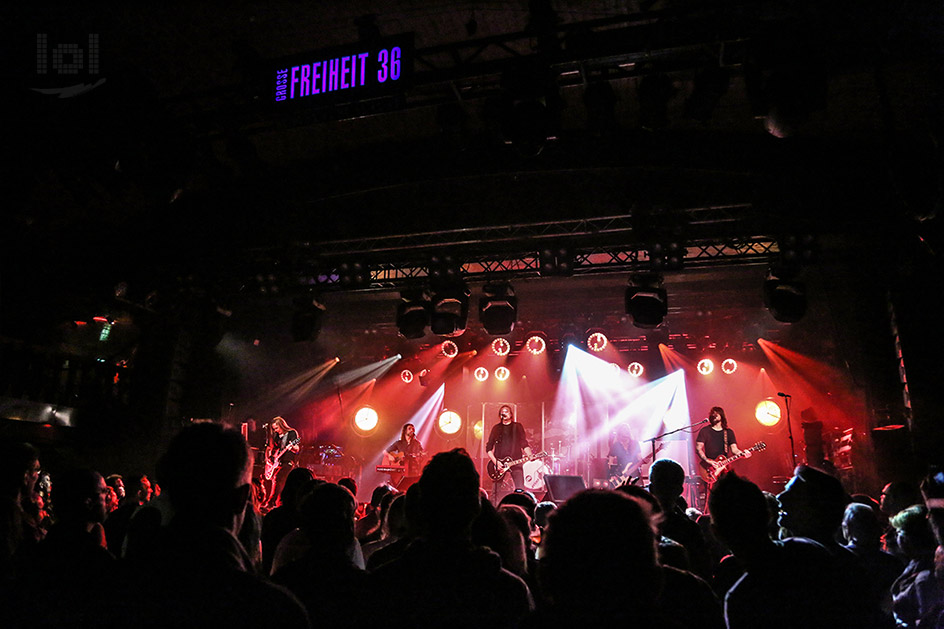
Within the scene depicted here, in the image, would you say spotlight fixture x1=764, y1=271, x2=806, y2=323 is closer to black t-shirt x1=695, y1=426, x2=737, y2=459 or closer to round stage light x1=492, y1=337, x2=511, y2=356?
black t-shirt x1=695, y1=426, x2=737, y2=459

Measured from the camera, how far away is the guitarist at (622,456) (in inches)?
458

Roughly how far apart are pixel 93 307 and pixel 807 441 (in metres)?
13.7

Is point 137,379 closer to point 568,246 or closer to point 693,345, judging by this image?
point 568,246

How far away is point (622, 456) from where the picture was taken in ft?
39.1

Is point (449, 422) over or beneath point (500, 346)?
beneath

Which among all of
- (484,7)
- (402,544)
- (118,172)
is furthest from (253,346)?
(402,544)

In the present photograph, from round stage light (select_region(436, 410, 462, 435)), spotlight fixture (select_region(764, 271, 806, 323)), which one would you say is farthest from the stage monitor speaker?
round stage light (select_region(436, 410, 462, 435))

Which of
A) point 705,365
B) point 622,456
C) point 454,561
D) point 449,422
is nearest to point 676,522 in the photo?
point 454,561

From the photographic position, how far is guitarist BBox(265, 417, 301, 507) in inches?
438

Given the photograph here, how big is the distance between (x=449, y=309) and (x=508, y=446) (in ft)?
11.5

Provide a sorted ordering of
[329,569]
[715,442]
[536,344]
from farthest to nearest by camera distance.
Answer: [536,344] → [715,442] → [329,569]

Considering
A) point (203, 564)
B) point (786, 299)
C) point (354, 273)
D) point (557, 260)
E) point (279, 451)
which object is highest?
point (354, 273)

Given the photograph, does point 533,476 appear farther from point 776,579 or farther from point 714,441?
point 776,579

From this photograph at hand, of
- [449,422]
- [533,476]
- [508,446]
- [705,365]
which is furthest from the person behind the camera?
[449,422]
